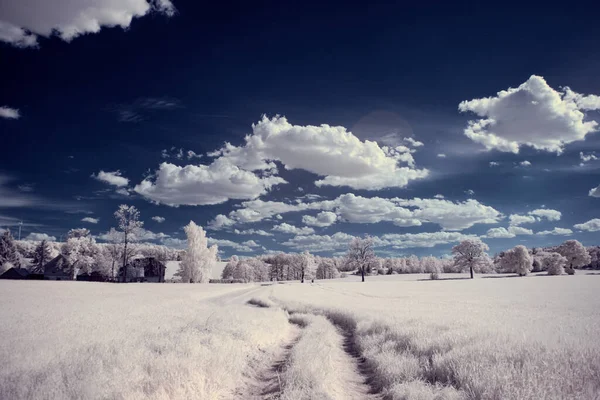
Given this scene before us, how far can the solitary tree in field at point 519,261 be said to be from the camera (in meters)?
104

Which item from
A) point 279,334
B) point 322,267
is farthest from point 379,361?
point 322,267

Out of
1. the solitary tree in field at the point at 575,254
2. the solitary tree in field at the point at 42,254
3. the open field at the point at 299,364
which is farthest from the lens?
the solitary tree in field at the point at 575,254

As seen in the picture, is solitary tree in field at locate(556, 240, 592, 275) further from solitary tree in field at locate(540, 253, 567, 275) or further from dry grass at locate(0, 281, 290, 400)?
dry grass at locate(0, 281, 290, 400)

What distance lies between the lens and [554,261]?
101 m

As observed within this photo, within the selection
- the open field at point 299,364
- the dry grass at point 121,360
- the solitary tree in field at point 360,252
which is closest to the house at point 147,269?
the solitary tree in field at point 360,252

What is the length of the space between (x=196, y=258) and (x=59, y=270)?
41655mm

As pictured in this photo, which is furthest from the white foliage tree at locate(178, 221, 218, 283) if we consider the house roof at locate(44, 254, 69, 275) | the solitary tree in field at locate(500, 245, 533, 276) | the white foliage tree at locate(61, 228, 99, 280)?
the solitary tree in field at locate(500, 245, 533, 276)

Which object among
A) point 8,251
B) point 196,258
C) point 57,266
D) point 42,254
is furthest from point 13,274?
point 196,258

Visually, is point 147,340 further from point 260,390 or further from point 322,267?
point 322,267

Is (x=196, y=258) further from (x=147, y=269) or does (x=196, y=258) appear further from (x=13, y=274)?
(x=13, y=274)

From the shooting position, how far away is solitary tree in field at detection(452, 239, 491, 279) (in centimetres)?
10023

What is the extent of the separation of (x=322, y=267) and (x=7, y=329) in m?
168

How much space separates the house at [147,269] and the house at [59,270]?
13804 mm

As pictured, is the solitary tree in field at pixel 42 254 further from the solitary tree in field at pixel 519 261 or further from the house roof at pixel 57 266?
the solitary tree in field at pixel 519 261
